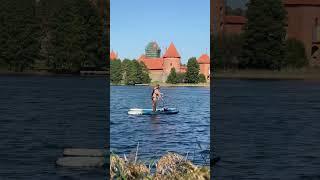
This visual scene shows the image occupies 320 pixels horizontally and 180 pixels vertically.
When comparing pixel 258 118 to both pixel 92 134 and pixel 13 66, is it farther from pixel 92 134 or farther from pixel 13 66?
pixel 13 66

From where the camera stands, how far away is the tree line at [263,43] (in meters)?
94.2

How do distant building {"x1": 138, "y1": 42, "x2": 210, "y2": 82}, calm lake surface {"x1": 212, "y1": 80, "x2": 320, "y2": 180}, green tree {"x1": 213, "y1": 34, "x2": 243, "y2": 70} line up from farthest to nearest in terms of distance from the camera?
green tree {"x1": 213, "y1": 34, "x2": 243, "y2": 70} → distant building {"x1": 138, "y1": 42, "x2": 210, "y2": 82} → calm lake surface {"x1": 212, "y1": 80, "x2": 320, "y2": 180}

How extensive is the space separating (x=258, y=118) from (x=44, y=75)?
70.2m

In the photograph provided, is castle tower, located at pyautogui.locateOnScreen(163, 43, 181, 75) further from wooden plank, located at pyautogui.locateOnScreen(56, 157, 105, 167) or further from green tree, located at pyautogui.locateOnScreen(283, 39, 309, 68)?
green tree, located at pyautogui.locateOnScreen(283, 39, 309, 68)

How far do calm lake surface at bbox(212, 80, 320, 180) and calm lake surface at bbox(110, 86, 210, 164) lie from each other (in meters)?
1.44

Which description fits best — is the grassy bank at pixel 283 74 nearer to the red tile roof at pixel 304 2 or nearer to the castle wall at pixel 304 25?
the castle wall at pixel 304 25

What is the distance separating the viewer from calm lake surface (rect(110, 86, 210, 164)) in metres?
17.5

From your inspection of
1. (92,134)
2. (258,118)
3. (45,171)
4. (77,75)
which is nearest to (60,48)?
(77,75)

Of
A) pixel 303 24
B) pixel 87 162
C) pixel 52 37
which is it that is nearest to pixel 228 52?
pixel 303 24

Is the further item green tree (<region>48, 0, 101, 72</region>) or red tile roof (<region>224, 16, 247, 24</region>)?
red tile roof (<region>224, 16, 247, 24</region>)

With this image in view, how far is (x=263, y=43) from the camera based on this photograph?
93.7 m

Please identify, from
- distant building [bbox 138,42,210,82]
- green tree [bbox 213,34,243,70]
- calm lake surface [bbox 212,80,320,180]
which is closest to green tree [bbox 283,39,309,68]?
green tree [bbox 213,34,243,70]

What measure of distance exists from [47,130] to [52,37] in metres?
74.4

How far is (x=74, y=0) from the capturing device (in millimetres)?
114688
